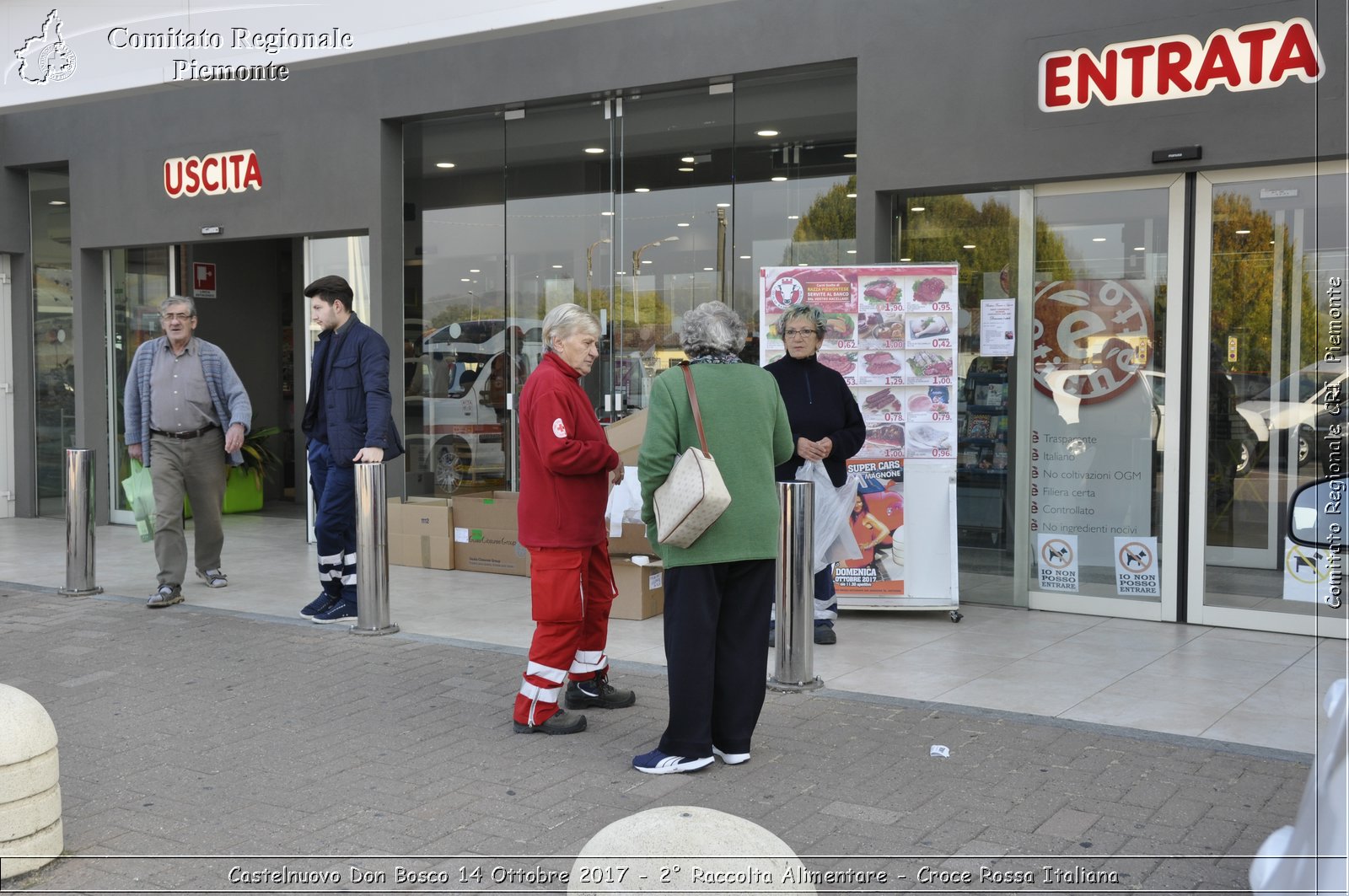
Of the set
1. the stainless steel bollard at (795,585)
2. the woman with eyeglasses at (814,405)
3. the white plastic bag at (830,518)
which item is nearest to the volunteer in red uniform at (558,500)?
the stainless steel bollard at (795,585)

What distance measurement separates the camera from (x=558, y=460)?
195 inches

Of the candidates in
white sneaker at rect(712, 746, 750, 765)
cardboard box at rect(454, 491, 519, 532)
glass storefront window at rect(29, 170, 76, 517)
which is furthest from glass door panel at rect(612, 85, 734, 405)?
glass storefront window at rect(29, 170, 76, 517)

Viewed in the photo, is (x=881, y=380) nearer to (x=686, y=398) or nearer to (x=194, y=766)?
(x=686, y=398)

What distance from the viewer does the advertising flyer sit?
7.66 m

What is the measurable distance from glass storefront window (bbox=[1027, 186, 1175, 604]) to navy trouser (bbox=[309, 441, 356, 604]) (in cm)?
443

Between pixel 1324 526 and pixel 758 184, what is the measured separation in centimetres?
458

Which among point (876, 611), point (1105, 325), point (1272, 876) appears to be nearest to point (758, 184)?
point (1105, 325)

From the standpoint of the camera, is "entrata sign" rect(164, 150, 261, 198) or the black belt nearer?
the black belt

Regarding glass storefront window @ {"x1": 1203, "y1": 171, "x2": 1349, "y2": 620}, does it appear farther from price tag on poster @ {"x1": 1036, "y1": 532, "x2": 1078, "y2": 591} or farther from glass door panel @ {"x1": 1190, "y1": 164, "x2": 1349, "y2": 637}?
price tag on poster @ {"x1": 1036, "y1": 532, "x2": 1078, "y2": 591}

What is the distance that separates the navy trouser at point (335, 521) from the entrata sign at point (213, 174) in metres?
4.68

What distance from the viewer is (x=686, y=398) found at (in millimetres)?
4656

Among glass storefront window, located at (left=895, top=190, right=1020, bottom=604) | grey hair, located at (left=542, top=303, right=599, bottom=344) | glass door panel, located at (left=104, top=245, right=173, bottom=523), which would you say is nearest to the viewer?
grey hair, located at (left=542, top=303, right=599, bottom=344)

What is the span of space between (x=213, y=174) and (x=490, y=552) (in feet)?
16.4

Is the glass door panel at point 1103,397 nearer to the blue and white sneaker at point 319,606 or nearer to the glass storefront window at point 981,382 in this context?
the glass storefront window at point 981,382
